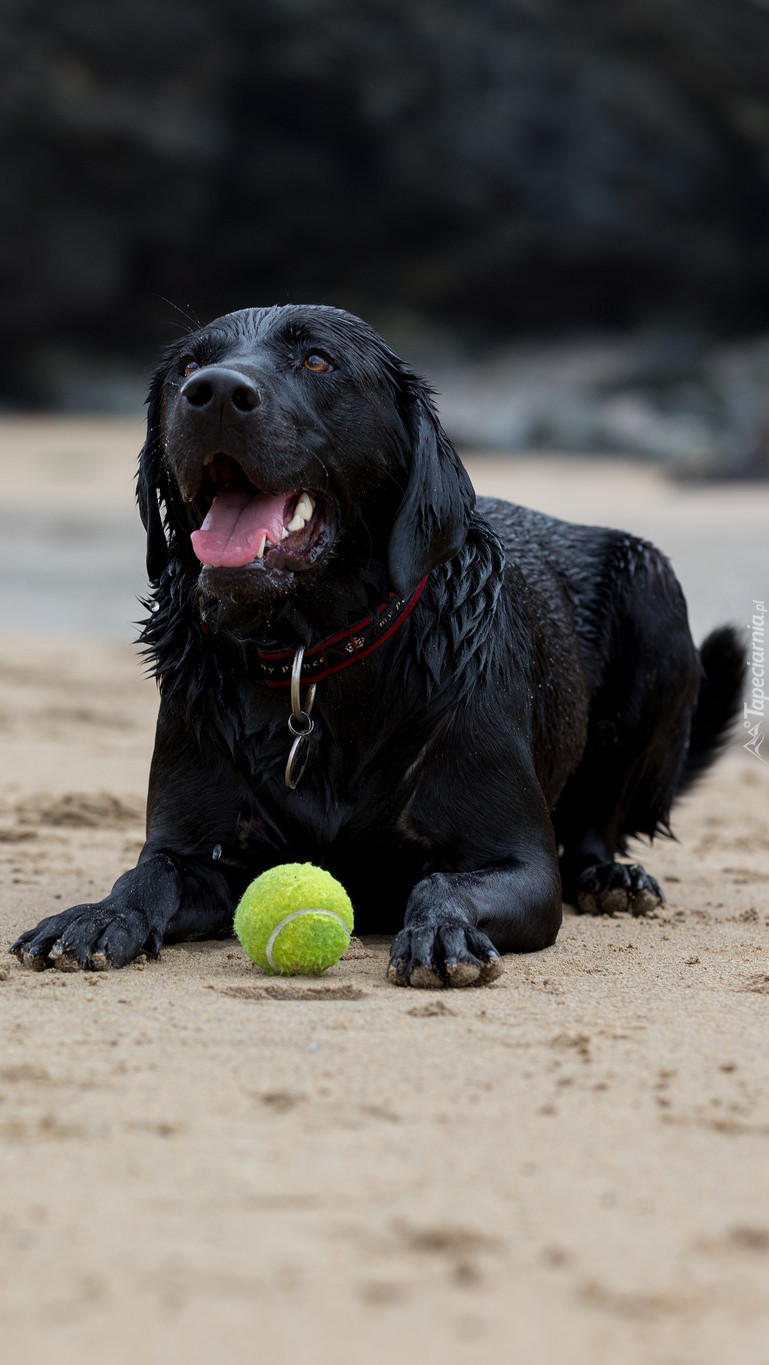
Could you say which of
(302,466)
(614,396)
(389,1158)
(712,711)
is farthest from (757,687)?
(614,396)

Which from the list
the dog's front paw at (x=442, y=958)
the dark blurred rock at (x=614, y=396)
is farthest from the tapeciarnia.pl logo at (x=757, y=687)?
the dark blurred rock at (x=614, y=396)

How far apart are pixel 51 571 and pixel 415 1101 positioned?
38.9 feet

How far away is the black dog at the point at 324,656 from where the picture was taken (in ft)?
10.2

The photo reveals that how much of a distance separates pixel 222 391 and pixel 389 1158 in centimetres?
173

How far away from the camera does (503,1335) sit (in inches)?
55.7

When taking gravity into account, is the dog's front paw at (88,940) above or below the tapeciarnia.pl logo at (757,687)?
below

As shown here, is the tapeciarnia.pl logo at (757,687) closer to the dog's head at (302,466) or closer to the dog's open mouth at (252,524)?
the dog's head at (302,466)

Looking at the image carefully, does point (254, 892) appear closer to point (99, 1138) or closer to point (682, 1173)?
point (99, 1138)

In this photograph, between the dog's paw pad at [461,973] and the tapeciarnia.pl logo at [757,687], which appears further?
the tapeciarnia.pl logo at [757,687]

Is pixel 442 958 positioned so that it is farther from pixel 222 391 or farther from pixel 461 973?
pixel 222 391

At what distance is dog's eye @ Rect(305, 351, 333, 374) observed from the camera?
10.8ft

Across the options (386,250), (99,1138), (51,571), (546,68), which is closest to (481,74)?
(546,68)

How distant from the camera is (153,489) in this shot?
361cm

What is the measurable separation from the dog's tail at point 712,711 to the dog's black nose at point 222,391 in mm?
2602
